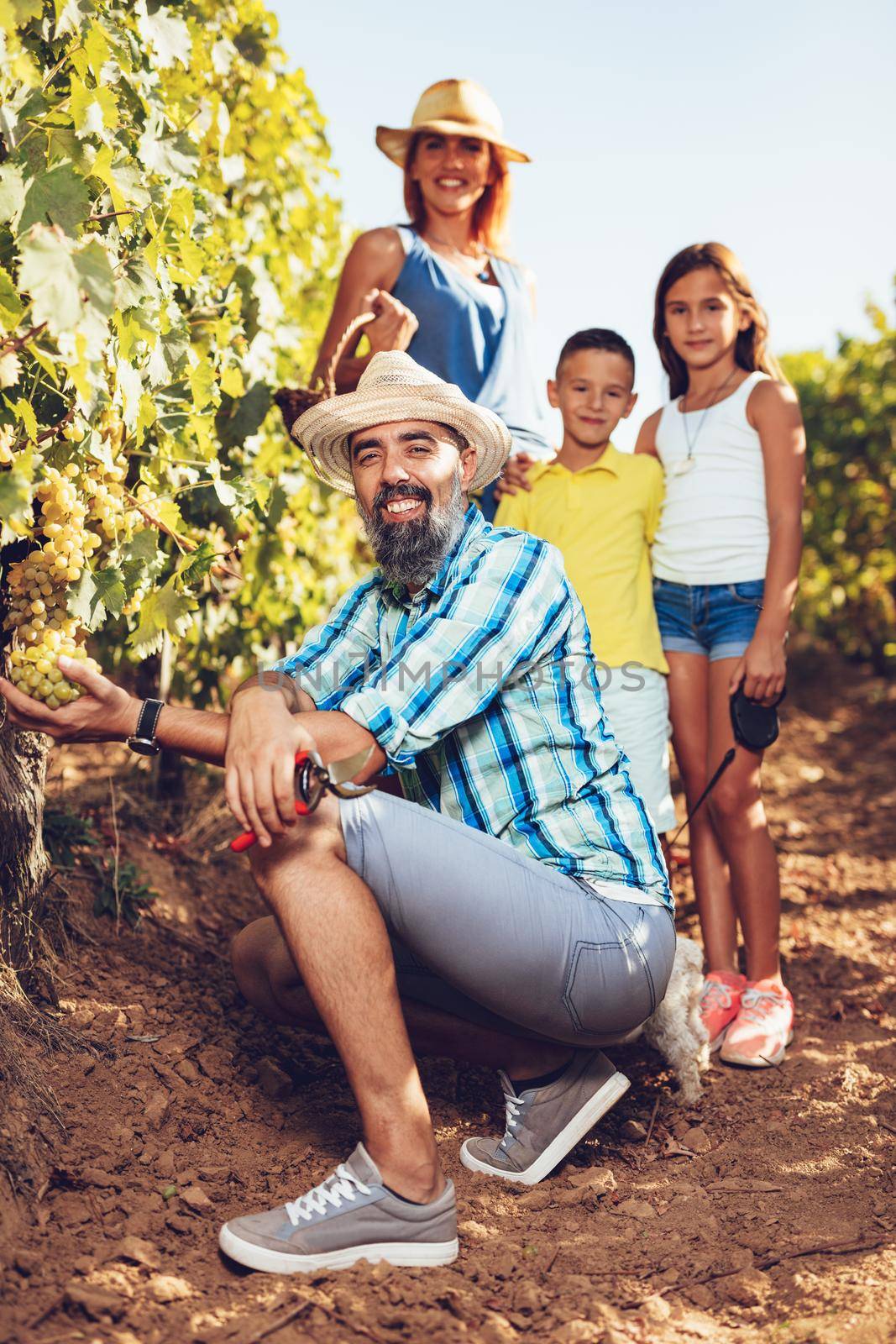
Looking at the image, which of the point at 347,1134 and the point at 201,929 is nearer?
the point at 347,1134

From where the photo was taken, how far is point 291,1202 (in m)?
1.99

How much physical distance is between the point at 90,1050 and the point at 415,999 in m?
0.70

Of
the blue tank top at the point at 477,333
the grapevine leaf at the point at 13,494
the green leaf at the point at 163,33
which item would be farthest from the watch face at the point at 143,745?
the blue tank top at the point at 477,333

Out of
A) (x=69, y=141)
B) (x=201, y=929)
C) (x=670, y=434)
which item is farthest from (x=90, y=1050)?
(x=670, y=434)

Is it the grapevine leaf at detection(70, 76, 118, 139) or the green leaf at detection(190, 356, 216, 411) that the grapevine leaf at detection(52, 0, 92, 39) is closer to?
the grapevine leaf at detection(70, 76, 118, 139)

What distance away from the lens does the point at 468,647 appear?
2.26m

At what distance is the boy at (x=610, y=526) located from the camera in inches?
125

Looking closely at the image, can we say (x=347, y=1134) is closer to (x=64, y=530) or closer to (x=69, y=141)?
(x=64, y=530)

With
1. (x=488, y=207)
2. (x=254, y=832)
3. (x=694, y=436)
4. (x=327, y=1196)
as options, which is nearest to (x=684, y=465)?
(x=694, y=436)

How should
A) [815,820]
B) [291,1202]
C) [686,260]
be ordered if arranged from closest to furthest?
1. [291,1202]
2. [686,260]
3. [815,820]

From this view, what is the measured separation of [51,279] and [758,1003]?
247cm

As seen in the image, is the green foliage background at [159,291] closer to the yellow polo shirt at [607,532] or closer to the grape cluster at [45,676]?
the grape cluster at [45,676]

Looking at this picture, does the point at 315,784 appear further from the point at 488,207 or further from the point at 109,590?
the point at 488,207

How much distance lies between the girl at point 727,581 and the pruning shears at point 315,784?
4.58 feet
